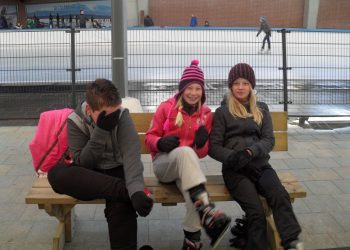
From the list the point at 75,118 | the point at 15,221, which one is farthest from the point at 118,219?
the point at 15,221

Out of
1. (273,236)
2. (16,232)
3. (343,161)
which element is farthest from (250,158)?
(343,161)

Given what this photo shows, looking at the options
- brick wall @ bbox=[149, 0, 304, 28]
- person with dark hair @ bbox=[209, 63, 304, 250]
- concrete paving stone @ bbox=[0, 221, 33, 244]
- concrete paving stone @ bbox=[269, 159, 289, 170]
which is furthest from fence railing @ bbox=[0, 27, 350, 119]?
brick wall @ bbox=[149, 0, 304, 28]

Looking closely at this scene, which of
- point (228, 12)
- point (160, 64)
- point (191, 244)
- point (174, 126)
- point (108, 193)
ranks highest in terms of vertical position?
point (228, 12)

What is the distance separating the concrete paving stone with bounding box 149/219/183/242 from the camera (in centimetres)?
372

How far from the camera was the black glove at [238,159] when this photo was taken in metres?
3.29

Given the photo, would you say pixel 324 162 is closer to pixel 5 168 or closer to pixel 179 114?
pixel 179 114

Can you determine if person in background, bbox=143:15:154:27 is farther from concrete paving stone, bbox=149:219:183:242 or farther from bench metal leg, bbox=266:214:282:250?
bench metal leg, bbox=266:214:282:250

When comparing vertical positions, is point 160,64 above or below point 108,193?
above

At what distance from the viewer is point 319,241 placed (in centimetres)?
364

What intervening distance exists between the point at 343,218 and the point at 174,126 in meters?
1.74

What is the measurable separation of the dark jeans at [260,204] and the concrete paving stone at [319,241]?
66cm

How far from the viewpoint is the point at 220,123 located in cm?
355

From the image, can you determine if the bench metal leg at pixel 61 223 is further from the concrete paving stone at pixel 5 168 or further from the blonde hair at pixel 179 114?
the concrete paving stone at pixel 5 168

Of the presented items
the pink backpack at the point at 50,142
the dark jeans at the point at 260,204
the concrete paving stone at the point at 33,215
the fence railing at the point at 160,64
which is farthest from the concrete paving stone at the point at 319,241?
the fence railing at the point at 160,64
